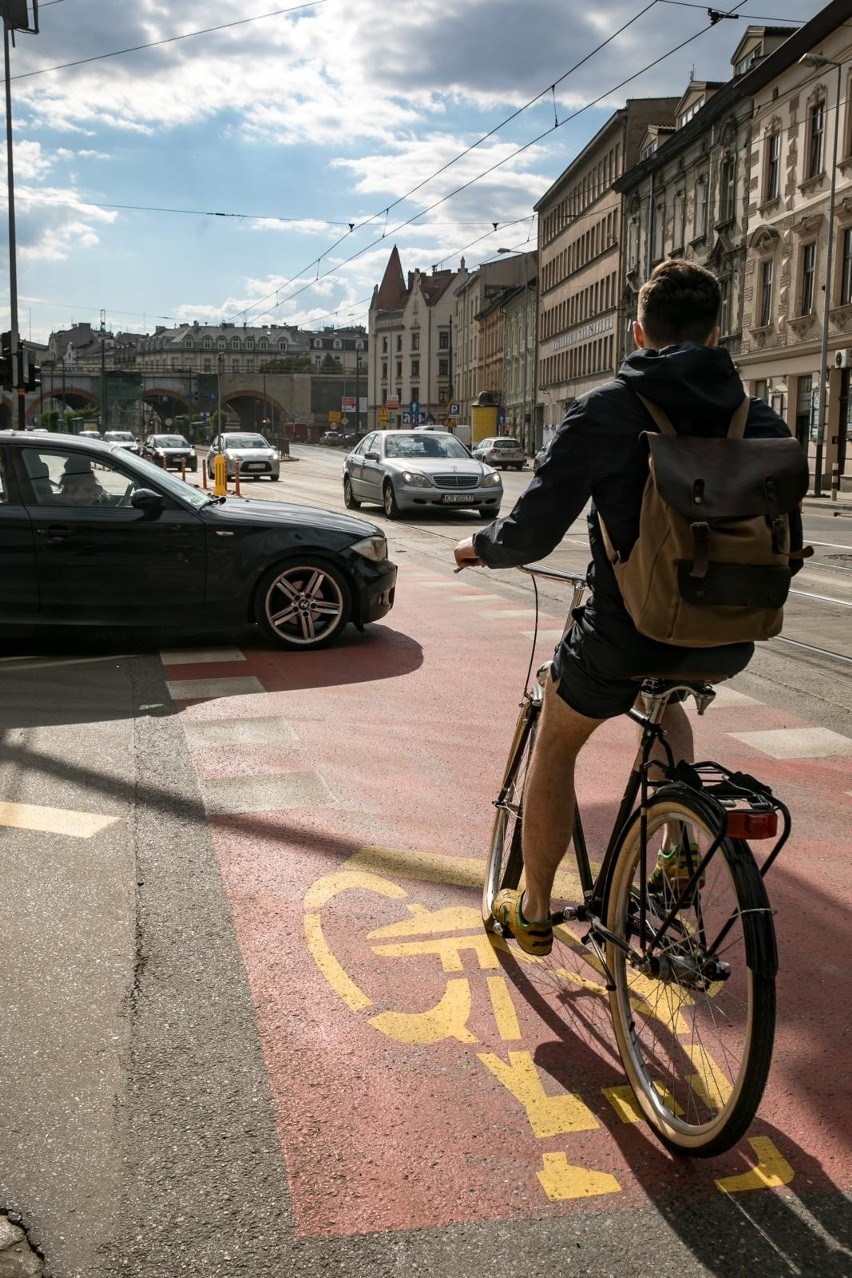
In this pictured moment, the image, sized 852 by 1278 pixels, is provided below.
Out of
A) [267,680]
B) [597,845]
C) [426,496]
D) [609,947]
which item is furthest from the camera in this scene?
[426,496]

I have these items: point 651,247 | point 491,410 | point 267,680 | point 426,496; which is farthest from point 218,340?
point 267,680

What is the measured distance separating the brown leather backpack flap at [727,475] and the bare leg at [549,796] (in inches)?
25.5

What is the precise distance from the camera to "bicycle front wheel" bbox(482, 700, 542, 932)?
3.63m

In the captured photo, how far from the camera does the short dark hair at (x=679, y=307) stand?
2893 millimetres

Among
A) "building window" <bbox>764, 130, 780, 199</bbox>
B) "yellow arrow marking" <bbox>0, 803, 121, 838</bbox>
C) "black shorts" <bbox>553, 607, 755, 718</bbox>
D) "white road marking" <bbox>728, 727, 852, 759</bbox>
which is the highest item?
"building window" <bbox>764, 130, 780, 199</bbox>

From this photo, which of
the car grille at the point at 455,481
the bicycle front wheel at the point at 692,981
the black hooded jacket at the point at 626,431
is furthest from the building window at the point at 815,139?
the bicycle front wheel at the point at 692,981

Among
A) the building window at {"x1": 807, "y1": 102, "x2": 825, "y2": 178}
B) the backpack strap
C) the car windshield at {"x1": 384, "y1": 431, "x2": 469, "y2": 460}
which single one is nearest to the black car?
the backpack strap

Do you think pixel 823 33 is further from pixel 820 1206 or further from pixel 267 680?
pixel 820 1206

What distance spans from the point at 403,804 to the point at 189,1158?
266cm

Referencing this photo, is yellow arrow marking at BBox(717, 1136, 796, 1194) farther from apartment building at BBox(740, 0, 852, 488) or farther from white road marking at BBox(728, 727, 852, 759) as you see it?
apartment building at BBox(740, 0, 852, 488)

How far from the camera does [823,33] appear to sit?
3528 centimetres

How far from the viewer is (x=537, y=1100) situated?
2.95 meters

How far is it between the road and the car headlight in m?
2.59

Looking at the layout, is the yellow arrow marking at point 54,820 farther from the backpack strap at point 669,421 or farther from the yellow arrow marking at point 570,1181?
the backpack strap at point 669,421
